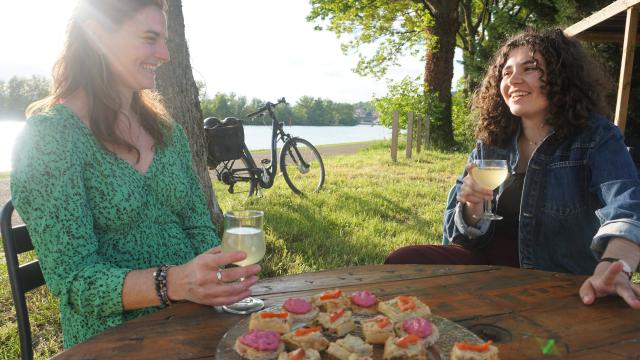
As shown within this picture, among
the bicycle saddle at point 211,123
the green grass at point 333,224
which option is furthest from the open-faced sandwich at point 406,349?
the bicycle saddle at point 211,123

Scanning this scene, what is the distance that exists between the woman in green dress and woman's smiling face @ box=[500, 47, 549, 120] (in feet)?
5.42

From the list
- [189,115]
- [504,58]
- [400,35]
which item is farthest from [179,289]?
[400,35]

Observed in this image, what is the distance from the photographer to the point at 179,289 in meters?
1.33

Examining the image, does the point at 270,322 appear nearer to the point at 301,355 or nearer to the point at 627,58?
the point at 301,355

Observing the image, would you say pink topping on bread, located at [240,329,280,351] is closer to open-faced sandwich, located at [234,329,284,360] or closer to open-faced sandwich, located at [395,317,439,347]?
open-faced sandwich, located at [234,329,284,360]

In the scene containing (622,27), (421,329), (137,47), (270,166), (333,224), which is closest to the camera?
(421,329)

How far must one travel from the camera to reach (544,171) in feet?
7.64

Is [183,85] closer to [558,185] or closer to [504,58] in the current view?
[504,58]

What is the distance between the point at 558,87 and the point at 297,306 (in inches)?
72.7

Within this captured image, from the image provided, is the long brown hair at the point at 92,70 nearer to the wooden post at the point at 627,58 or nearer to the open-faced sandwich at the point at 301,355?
the open-faced sandwich at the point at 301,355

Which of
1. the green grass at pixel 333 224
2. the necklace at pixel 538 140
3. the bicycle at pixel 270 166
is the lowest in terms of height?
the green grass at pixel 333 224

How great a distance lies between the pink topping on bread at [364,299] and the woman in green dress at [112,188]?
0.32 meters

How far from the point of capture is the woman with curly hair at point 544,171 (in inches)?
85.2

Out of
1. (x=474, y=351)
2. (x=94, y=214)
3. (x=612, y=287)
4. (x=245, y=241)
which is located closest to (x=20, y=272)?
(x=94, y=214)
